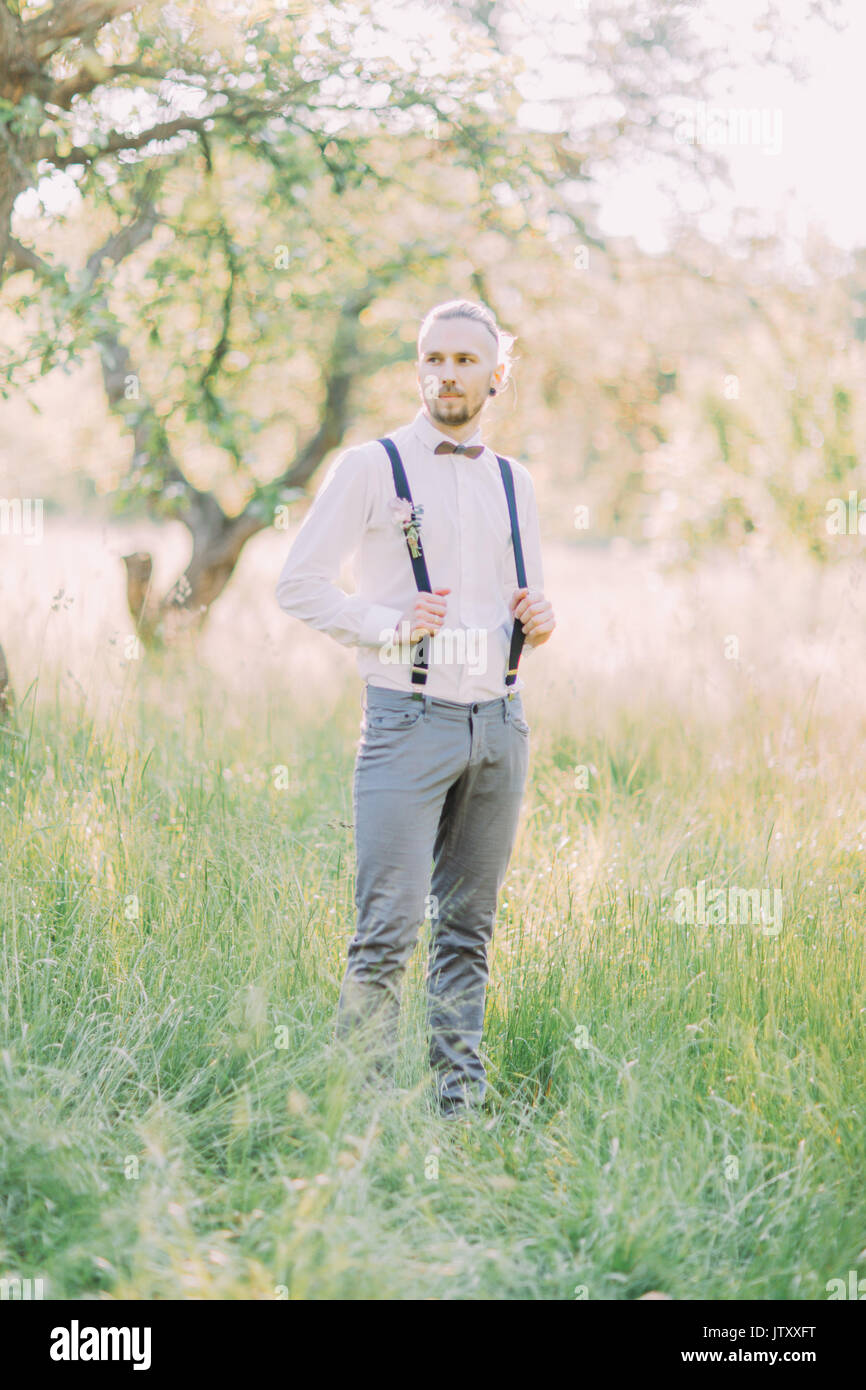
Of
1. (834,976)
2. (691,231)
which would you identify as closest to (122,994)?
(834,976)

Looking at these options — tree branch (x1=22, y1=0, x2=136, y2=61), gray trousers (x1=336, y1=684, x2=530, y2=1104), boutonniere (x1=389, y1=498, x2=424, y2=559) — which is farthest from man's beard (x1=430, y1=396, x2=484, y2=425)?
tree branch (x1=22, y1=0, x2=136, y2=61)

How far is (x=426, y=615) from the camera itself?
8.79ft

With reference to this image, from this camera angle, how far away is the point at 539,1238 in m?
2.39

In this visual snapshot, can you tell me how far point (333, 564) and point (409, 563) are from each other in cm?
20

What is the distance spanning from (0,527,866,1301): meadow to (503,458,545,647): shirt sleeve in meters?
1.11

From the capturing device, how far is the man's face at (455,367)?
279 centimetres

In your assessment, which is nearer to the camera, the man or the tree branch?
the man

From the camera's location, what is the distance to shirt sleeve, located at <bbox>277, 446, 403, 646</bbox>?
108 inches
